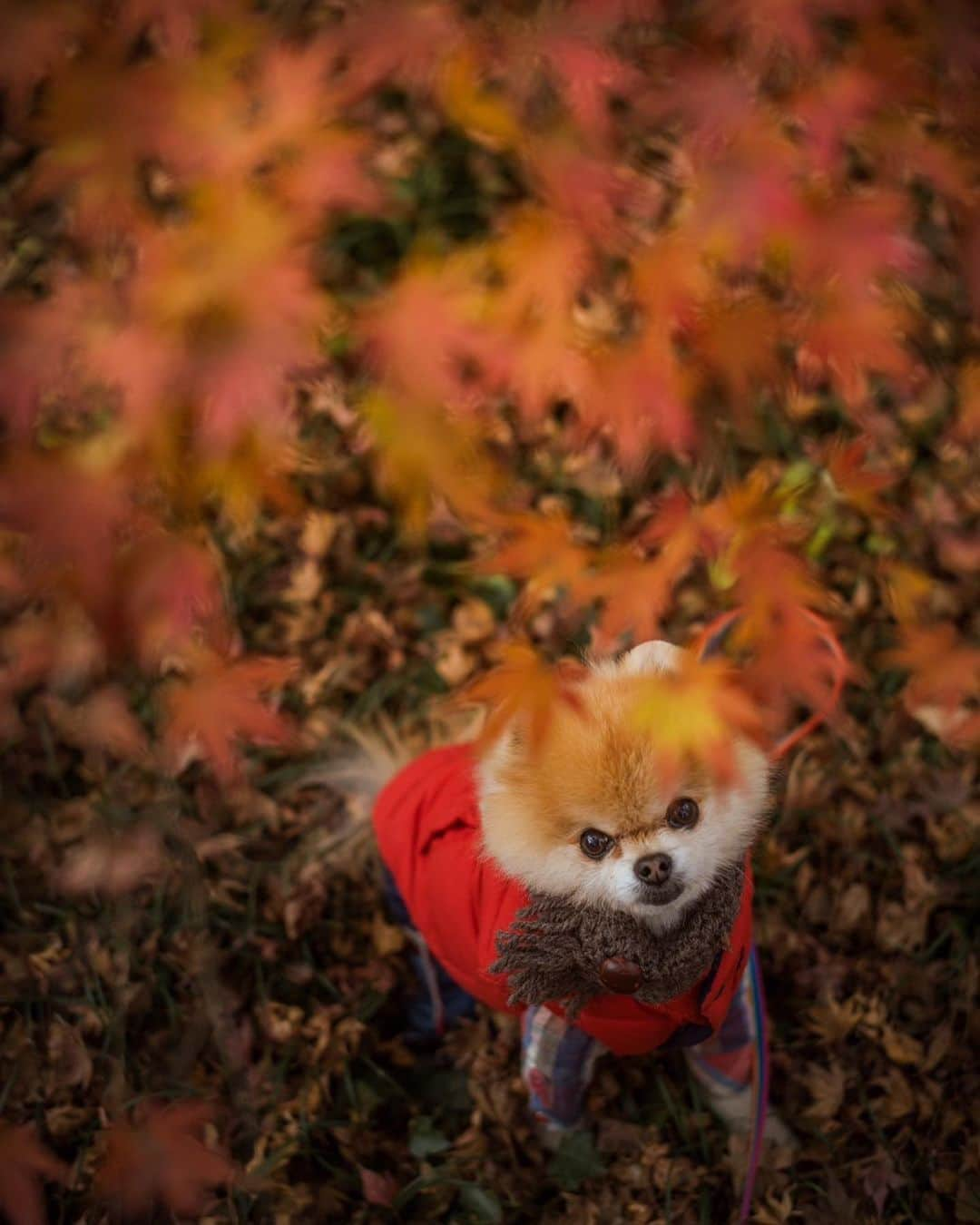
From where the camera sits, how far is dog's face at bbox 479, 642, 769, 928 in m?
1.58

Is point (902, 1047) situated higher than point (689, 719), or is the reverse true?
point (689, 719)

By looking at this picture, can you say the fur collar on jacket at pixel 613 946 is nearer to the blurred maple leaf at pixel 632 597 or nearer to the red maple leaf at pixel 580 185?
the blurred maple leaf at pixel 632 597

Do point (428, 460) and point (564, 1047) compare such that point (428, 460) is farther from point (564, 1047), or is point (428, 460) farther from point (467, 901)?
point (564, 1047)

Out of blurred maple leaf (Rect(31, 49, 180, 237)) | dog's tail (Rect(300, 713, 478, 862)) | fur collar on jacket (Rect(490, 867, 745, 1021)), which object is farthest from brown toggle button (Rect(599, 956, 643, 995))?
blurred maple leaf (Rect(31, 49, 180, 237))

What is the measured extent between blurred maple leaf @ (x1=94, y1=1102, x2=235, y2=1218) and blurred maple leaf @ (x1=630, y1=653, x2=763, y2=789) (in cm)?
152

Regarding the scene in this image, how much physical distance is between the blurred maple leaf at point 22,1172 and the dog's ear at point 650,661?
1637 mm

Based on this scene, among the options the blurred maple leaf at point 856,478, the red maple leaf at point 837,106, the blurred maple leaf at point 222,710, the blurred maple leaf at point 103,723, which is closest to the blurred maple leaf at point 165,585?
the blurred maple leaf at point 222,710

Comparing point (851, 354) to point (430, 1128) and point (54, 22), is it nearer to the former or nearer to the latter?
point (54, 22)

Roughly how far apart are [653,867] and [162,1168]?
1469mm

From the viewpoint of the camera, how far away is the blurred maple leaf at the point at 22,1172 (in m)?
2.09

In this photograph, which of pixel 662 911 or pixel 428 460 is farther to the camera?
pixel 428 460

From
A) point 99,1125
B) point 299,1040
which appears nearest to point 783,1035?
point 299,1040

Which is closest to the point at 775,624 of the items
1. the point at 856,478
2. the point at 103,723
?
the point at 856,478

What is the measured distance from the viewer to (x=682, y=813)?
163 centimetres
